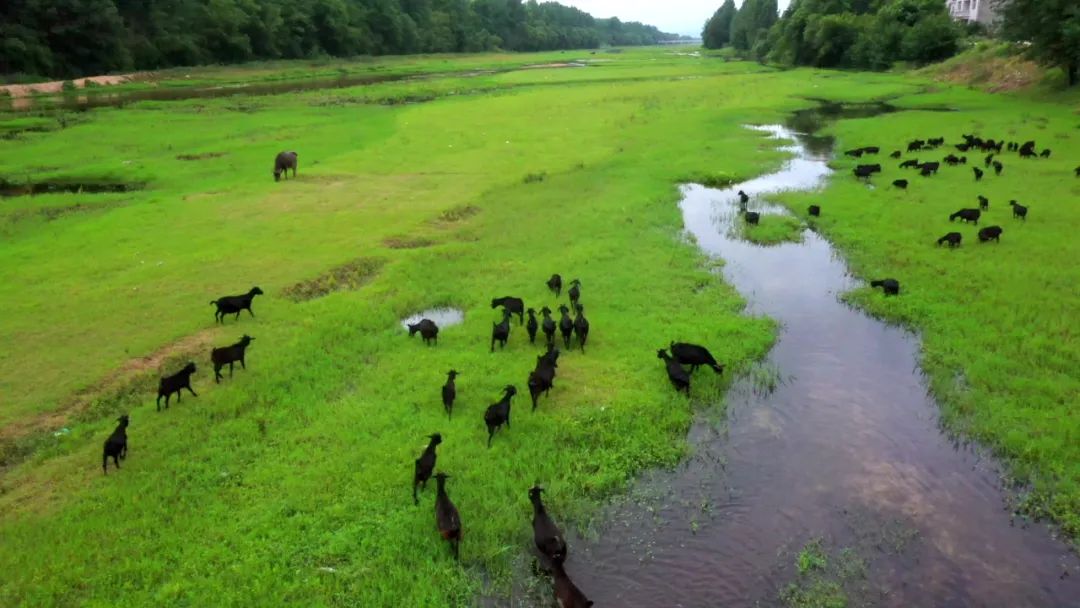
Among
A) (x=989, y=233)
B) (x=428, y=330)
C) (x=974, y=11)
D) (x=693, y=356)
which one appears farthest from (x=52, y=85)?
(x=974, y=11)

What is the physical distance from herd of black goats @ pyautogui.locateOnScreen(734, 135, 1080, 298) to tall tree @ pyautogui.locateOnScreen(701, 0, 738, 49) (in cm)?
16331

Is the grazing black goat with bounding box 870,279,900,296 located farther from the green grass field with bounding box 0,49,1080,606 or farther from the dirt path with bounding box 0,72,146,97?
the dirt path with bounding box 0,72,146,97

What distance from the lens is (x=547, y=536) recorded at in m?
7.95

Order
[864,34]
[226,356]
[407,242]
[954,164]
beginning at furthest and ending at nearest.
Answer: [864,34]
[954,164]
[407,242]
[226,356]

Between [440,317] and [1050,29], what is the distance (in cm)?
4608

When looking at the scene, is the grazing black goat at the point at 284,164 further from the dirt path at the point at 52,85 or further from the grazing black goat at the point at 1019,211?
the dirt path at the point at 52,85

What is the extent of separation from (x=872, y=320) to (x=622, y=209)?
9.92 metres

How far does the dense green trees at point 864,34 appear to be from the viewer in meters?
75.8

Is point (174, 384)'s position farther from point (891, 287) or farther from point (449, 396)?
point (891, 287)

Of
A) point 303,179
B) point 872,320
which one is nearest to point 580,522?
point 872,320

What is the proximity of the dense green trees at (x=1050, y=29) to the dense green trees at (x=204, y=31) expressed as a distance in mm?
82271

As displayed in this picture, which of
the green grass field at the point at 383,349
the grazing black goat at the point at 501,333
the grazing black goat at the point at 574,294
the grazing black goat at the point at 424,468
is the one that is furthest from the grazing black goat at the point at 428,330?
the grazing black goat at the point at 424,468

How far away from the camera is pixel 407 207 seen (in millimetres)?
23922

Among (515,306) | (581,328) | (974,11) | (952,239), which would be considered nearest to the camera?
(581,328)
